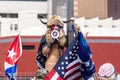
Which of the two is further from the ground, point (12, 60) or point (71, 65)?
point (71, 65)

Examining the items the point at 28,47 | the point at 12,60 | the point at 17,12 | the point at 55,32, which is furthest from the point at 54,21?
the point at 17,12

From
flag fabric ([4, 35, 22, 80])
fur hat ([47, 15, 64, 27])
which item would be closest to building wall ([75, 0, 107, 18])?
flag fabric ([4, 35, 22, 80])

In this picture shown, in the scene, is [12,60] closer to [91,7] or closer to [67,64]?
[67,64]

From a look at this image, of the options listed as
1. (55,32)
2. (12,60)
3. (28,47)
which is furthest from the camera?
(28,47)

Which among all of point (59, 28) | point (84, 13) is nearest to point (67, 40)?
point (59, 28)

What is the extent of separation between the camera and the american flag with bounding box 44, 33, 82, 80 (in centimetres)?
530

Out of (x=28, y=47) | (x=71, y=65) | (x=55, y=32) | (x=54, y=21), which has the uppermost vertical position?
(x=54, y=21)

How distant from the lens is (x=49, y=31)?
5.93 metres

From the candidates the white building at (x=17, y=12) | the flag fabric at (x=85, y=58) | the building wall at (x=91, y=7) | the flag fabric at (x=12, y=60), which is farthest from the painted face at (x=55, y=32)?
the building wall at (x=91, y=7)

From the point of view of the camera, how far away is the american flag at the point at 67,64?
530 cm

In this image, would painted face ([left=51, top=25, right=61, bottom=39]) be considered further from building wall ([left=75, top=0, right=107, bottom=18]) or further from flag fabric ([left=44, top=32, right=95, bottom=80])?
building wall ([left=75, top=0, right=107, bottom=18])

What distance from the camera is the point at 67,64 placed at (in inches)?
210

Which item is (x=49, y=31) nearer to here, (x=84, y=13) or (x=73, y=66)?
(x=73, y=66)

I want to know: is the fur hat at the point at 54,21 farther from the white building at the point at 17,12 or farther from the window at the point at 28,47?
the white building at the point at 17,12
